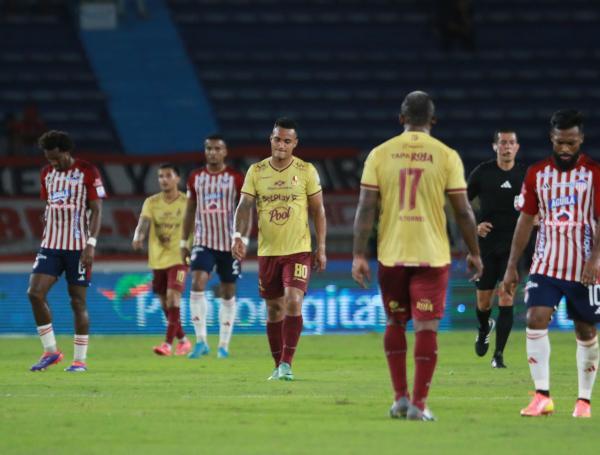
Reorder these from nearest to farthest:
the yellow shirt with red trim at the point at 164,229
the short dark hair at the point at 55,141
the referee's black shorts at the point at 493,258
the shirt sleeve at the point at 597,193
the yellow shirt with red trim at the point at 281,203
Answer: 1. the shirt sleeve at the point at 597,193
2. the yellow shirt with red trim at the point at 281,203
3. the short dark hair at the point at 55,141
4. the referee's black shorts at the point at 493,258
5. the yellow shirt with red trim at the point at 164,229

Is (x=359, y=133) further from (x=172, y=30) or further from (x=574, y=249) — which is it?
(x=574, y=249)

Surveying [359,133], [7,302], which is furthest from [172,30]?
[7,302]

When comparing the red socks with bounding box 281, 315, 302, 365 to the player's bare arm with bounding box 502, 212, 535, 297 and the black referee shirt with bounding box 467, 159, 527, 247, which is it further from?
the black referee shirt with bounding box 467, 159, 527, 247

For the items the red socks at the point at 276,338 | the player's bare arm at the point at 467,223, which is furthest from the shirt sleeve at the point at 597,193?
the red socks at the point at 276,338

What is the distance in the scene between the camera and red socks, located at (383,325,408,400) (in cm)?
908

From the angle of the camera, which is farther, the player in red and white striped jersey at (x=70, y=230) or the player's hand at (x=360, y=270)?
the player in red and white striped jersey at (x=70, y=230)

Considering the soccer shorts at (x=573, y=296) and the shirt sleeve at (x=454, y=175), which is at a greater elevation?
the shirt sleeve at (x=454, y=175)

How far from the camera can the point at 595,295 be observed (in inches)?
372

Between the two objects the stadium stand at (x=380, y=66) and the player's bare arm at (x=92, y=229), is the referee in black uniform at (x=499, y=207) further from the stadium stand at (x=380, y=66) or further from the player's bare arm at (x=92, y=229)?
the stadium stand at (x=380, y=66)

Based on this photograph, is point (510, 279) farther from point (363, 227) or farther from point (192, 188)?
point (192, 188)

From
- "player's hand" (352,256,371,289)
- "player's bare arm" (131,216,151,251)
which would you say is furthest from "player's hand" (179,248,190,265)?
"player's hand" (352,256,371,289)

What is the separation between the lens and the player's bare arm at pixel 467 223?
9113 mm

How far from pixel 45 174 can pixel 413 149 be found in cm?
600

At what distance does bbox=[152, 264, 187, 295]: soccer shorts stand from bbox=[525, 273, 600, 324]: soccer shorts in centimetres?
924
